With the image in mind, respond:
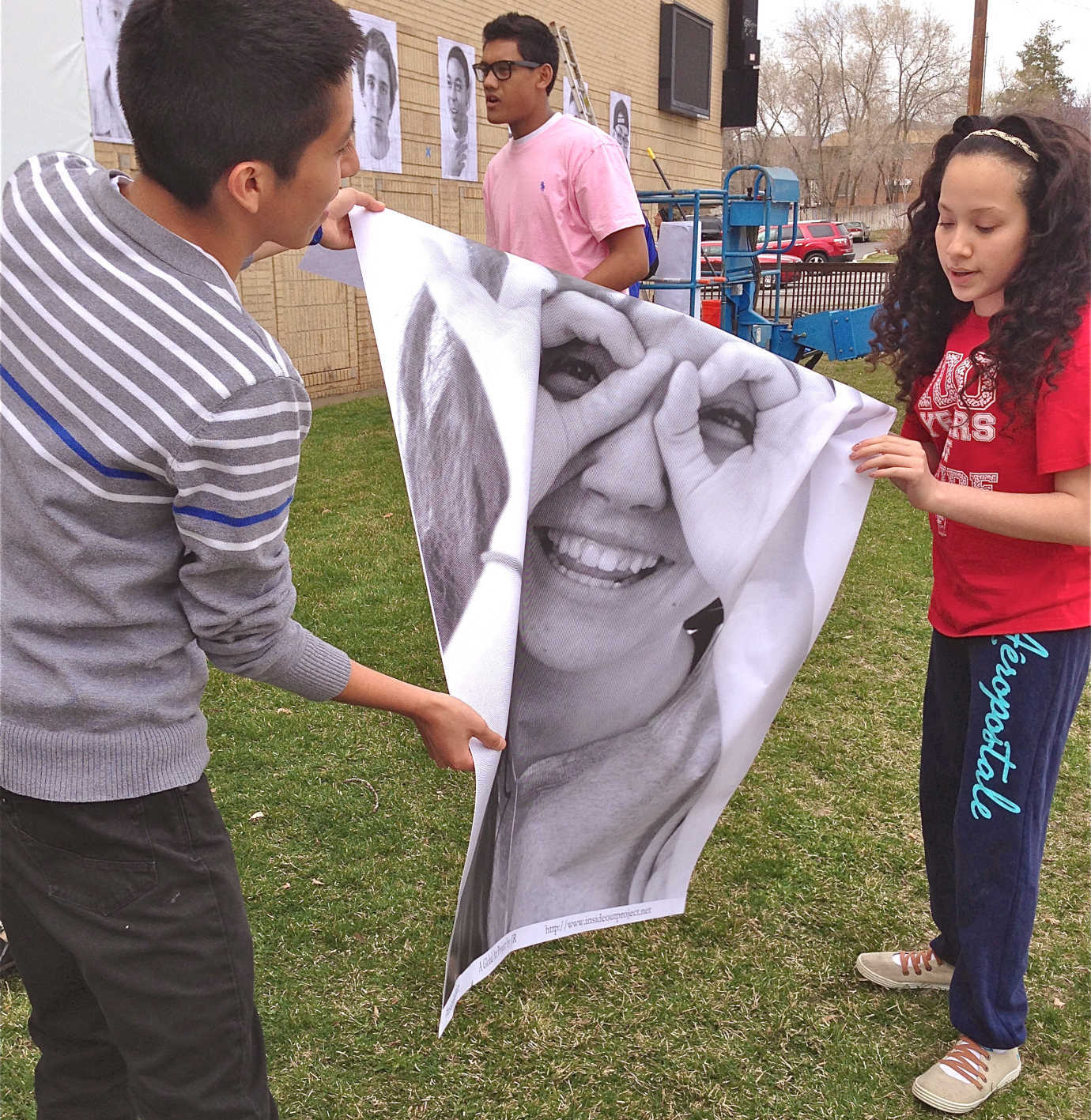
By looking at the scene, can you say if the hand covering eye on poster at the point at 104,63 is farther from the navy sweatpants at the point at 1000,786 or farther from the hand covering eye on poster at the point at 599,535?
the navy sweatpants at the point at 1000,786

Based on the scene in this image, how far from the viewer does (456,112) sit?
42.1 ft

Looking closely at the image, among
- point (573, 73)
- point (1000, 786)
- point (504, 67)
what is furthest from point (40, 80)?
point (573, 73)

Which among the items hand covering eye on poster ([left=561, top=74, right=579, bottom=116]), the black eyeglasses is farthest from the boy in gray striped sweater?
hand covering eye on poster ([left=561, top=74, right=579, bottom=116])

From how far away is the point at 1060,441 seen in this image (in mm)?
1905

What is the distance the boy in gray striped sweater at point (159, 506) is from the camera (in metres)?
1.33

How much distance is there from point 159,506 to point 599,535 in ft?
2.92

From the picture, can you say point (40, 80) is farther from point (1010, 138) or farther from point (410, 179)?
point (410, 179)

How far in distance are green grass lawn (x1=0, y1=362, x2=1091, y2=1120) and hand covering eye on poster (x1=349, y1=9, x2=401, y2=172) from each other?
831cm

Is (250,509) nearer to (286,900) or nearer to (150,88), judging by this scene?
(150,88)

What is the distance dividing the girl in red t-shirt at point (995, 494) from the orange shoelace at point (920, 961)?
0.29 meters

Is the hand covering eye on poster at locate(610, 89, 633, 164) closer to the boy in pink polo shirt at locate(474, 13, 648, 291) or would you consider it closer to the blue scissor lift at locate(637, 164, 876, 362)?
the blue scissor lift at locate(637, 164, 876, 362)

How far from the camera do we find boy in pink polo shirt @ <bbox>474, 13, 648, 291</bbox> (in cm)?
362

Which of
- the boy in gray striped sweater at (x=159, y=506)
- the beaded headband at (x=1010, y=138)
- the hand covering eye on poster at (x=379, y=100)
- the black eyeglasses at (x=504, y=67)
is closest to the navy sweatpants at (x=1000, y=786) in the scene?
the beaded headband at (x=1010, y=138)

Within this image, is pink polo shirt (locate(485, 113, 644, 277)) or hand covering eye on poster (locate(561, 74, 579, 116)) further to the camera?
hand covering eye on poster (locate(561, 74, 579, 116))
